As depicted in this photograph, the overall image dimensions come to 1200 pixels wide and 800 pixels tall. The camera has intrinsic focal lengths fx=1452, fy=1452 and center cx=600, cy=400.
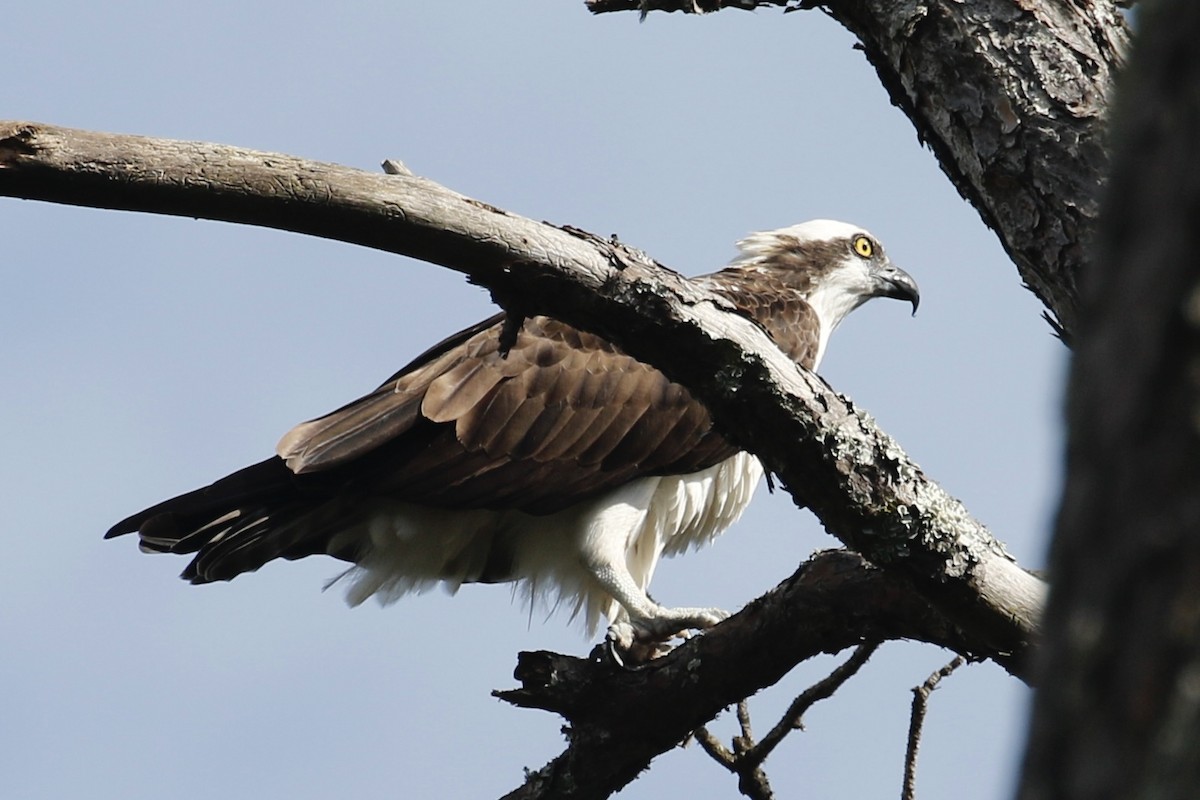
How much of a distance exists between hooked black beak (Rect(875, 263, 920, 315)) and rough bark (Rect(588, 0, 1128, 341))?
171 inches

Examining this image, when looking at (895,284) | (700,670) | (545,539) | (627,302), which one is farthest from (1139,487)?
(895,284)

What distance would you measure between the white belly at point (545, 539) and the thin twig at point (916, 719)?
1.93 m

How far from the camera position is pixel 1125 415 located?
87 centimetres

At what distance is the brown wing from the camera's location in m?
5.71

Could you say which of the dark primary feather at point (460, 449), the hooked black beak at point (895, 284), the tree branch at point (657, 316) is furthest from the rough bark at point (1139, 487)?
the hooked black beak at point (895, 284)

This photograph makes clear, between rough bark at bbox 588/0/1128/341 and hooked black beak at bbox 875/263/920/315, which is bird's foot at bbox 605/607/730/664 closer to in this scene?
rough bark at bbox 588/0/1128/341

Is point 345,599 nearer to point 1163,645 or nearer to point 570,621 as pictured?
point 570,621

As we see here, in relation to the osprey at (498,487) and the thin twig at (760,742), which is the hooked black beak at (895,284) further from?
the thin twig at (760,742)

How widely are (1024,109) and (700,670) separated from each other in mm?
1733

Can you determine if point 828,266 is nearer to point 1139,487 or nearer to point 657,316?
point 657,316

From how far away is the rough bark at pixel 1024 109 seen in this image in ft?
9.84

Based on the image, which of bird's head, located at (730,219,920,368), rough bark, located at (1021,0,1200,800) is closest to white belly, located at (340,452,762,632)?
bird's head, located at (730,219,920,368)

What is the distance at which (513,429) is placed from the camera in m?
5.91

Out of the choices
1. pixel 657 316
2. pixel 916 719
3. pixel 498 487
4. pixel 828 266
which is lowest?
pixel 916 719
